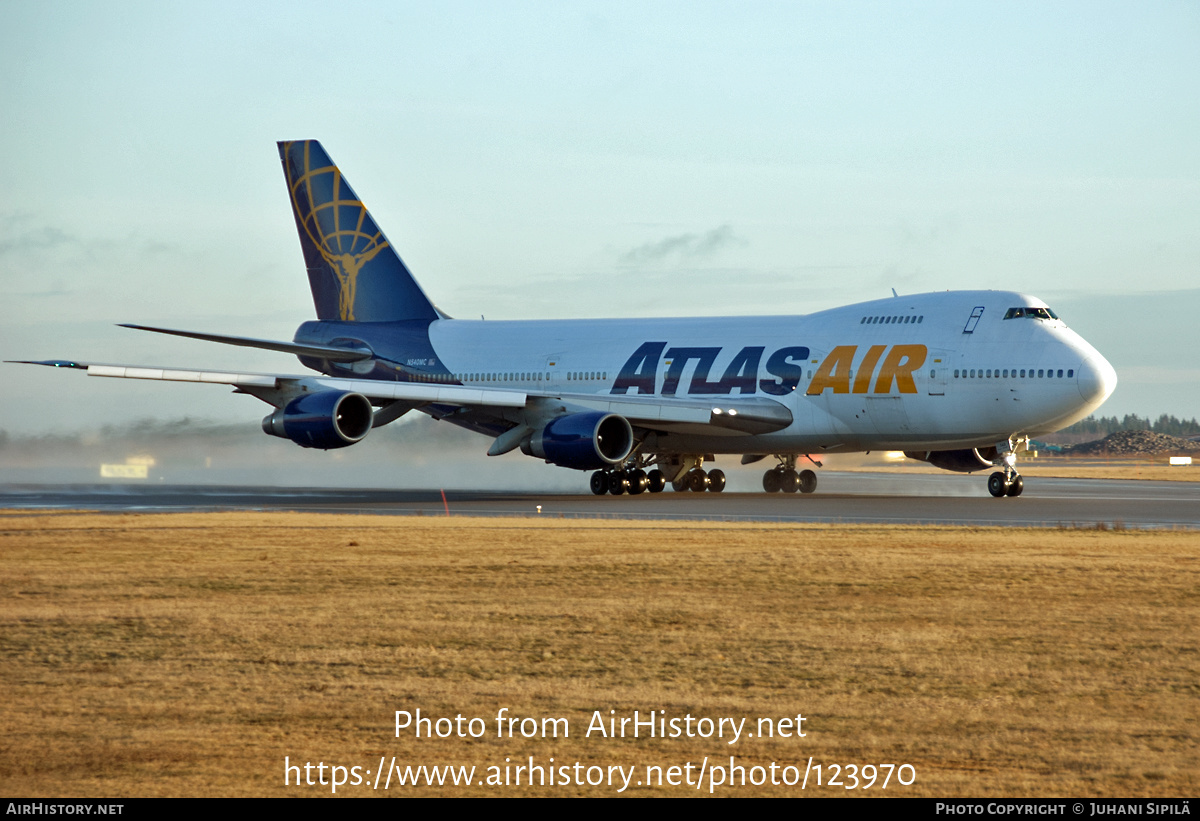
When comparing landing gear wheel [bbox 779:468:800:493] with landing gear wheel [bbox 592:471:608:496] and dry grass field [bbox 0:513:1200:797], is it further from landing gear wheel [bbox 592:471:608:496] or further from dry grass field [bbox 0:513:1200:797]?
dry grass field [bbox 0:513:1200:797]

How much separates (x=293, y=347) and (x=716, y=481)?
12.4 metres

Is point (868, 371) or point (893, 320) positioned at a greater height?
point (893, 320)

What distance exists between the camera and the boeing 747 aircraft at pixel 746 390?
2917cm

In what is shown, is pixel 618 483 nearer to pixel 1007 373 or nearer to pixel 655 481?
pixel 655 481

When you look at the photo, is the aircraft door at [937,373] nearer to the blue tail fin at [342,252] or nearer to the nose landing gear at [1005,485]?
the nose landing gear at [1005,485]

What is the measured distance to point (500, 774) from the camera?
247 inches

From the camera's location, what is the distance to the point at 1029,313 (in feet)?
96.8

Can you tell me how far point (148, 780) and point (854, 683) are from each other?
4.25 metres

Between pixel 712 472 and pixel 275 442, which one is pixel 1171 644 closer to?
pixel 712 472

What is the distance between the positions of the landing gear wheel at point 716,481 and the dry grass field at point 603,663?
19150 mm

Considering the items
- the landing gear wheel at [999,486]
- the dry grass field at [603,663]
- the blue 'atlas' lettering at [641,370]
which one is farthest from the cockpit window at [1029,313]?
the dry grass field at [603,663]

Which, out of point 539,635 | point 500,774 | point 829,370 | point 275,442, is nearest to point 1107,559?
point 539,635

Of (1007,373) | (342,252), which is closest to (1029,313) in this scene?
(1007,373)
